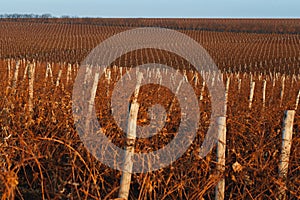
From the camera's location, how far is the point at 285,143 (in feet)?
11.0

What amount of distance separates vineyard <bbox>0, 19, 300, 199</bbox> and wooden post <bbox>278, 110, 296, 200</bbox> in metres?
0.05

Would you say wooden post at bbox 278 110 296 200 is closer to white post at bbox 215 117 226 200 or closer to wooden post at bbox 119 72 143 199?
white post at bbox 215 117 226 200

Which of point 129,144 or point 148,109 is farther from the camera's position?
point 148,109

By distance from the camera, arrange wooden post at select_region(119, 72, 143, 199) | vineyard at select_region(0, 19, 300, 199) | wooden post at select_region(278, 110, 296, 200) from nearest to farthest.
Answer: wooden post at select_region(119, 72, 143, 199) < wooden post at select_region(278, 110, 296, 200) < vineyard at select_region(0, 19, 300, 199)

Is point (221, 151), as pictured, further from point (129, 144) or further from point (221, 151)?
point (129, 144)

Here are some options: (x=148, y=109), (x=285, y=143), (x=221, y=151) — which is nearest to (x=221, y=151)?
(x=221, y=151)

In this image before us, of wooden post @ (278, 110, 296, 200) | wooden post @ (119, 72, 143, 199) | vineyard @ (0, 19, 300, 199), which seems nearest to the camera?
wooden post @ (119, 72, 143, 199)

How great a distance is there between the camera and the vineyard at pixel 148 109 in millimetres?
3426

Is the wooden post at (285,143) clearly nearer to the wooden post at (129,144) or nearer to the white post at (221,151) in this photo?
the white post at (221,151)

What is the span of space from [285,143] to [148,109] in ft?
9.12

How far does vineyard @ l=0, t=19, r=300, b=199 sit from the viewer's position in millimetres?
3426

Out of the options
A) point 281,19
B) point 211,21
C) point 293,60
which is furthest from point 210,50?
point 281,19

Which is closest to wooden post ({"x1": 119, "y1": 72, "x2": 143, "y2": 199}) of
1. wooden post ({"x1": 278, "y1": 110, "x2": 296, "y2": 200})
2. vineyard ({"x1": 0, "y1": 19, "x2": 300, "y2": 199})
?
vineyard ({"x1": 0, "y1": 19, "x2": 300, "y2": 199})

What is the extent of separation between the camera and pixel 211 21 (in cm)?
6134
